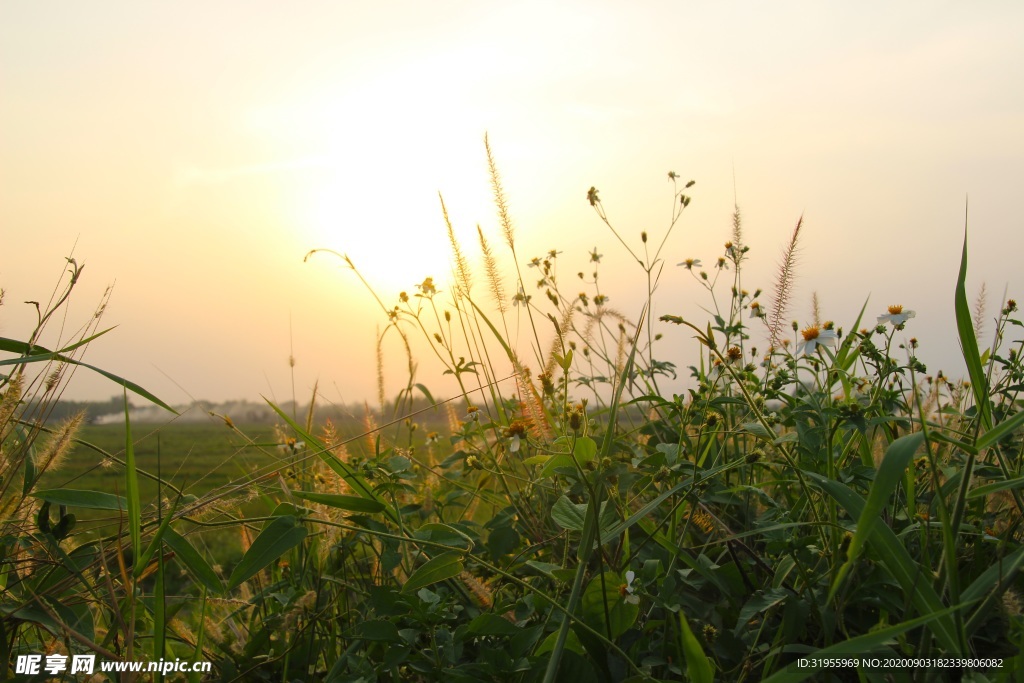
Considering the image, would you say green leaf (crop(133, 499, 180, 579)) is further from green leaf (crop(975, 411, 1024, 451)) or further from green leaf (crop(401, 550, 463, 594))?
green leaf (crop(975, 411, 1024, 451))

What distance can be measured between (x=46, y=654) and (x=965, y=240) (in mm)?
1709

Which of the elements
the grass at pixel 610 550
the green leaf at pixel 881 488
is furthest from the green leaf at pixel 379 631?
the green leaf at pixel 881 488

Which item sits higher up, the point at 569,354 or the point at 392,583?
the point at 569,354

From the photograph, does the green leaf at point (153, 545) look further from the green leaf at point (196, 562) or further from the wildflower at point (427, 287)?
the wildflower at point (427, 287)

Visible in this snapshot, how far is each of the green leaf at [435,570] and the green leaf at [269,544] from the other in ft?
0.63

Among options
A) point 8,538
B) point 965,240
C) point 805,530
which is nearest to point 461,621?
point 805,530

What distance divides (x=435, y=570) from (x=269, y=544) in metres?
0.27

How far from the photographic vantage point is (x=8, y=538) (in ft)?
4.10

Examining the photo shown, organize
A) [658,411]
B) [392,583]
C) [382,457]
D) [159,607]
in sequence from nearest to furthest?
1. [159,607]
2. [382,457]
3. [392,583]
4. [658,411]

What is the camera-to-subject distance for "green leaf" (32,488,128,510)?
1.19 m

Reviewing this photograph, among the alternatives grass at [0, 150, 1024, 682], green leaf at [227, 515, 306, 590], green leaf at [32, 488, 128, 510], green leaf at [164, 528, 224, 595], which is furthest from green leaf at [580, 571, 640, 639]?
green leaf at [32, 488, 128, 510]

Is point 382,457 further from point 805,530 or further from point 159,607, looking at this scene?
point 805,530

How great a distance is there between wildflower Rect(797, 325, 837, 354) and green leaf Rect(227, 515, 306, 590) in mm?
1208

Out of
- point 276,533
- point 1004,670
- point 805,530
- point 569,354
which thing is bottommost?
point 1004,670
